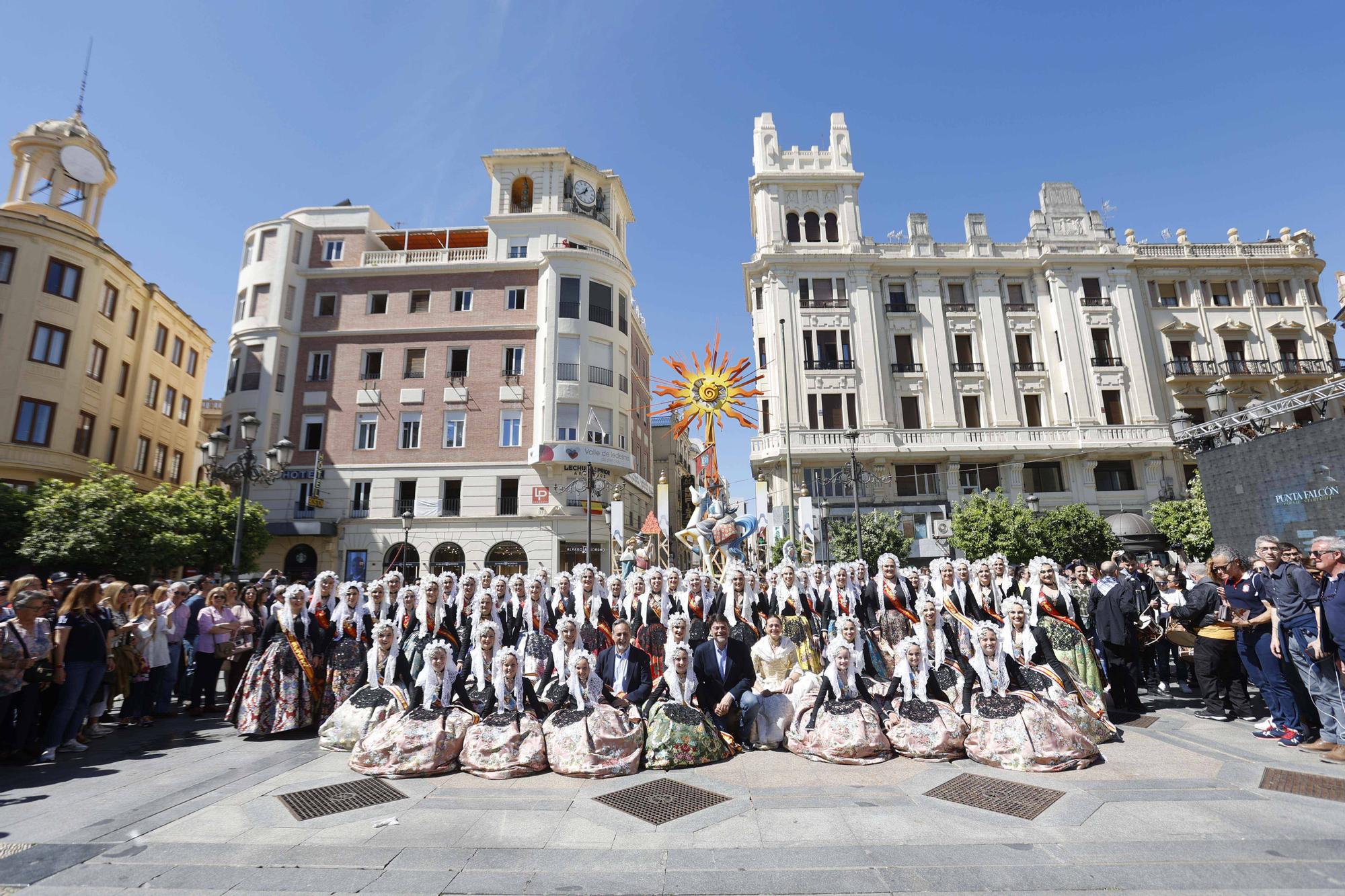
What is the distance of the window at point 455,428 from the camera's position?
31.7 metres

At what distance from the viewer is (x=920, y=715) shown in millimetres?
6832

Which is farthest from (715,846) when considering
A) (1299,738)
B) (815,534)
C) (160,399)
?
(160,399)

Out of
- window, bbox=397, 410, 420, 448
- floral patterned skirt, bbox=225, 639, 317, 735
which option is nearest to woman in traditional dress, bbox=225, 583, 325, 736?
floral patterned skirt, bbox=225, 639, 317, 735

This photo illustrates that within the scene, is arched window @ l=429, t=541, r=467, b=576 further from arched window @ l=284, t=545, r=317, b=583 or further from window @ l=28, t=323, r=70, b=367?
window @ l=28, t=323, r=70, b=367

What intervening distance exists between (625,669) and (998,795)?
3814 mm

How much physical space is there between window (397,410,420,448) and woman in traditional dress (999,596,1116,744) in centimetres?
2915

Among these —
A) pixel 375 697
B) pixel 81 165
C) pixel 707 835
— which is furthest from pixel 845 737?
pixel 81 165

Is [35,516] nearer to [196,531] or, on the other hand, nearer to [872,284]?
[196,531]

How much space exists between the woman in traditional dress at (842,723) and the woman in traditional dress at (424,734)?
11.7ft

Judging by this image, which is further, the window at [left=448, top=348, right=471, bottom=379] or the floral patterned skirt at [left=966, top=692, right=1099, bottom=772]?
the window at [left=448, top=348, right=471, bottom=379]

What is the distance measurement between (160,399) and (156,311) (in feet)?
14.2

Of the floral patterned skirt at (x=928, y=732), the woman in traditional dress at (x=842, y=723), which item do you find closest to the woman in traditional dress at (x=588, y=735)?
the woman in traditional dress at (x=842, y=723)

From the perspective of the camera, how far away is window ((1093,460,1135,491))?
3225 cm

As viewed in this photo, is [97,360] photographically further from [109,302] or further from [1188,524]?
[1188,524]
